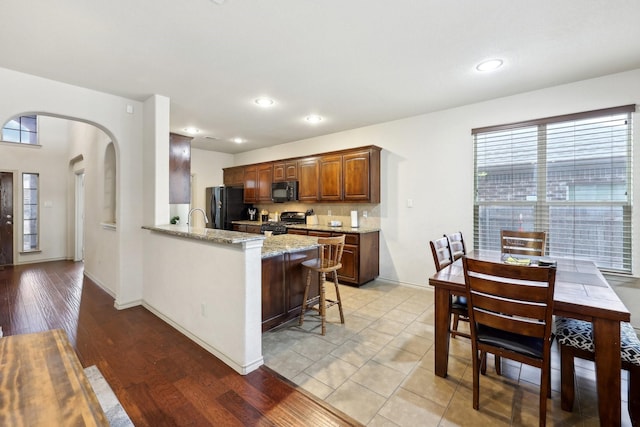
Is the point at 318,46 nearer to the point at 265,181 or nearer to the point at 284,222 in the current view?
the point at 284,222

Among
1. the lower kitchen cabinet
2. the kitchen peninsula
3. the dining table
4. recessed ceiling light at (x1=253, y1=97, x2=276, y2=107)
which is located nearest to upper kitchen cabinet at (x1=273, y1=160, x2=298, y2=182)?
recessed ceiling light at (x1=253, y1=97, x2=276, y2=107)

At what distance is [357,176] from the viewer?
461 cm

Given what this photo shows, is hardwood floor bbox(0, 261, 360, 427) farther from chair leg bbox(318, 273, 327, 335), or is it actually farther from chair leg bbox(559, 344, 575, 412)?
chair leg bbox(559, 344, 575, 412)

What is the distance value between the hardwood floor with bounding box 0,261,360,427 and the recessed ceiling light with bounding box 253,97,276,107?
9.33 feet

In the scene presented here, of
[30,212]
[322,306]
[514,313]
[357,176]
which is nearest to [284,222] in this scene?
[357,176]

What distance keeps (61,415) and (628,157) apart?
453cm

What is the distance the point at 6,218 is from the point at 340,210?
6.87m

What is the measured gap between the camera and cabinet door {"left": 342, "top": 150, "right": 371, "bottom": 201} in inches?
177

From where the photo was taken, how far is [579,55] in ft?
8.37

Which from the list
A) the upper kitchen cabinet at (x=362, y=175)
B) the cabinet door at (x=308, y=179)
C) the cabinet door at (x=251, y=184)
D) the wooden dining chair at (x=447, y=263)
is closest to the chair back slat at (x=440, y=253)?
the wooden dining chair at (x=447, y=263)

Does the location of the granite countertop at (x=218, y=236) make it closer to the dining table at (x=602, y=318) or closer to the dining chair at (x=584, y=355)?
the dining table at (x=602, y=318)

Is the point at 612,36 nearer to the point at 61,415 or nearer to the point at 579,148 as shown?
the point at 579,148

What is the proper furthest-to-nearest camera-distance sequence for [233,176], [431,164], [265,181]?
[233,176], [265,181], [431,164]

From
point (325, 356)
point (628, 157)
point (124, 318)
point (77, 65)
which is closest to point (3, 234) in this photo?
point (124, 318)
